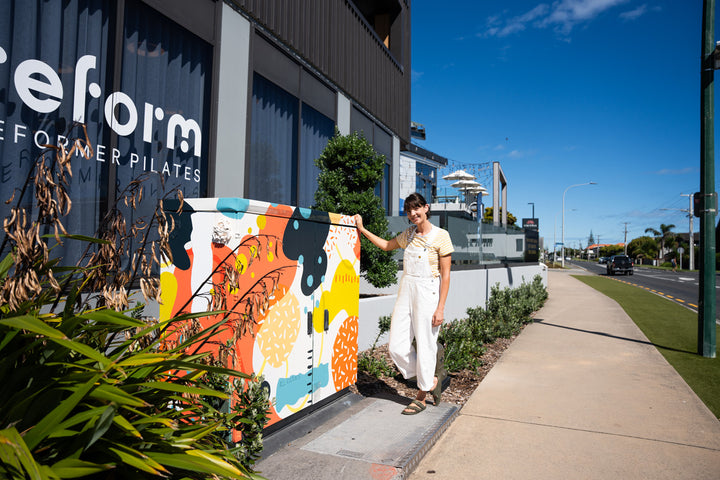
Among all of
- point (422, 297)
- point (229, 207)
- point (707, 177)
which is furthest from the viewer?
point (707, 177)

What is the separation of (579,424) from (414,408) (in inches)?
61.6

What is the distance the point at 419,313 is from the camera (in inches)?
166

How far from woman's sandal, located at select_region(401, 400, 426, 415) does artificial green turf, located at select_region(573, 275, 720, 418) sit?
3.08 meters

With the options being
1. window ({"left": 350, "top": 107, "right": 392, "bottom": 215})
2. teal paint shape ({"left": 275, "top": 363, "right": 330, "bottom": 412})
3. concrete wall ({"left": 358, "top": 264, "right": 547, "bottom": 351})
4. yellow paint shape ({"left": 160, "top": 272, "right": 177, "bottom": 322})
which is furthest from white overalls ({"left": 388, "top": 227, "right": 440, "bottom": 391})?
window ({"left": 350, "top": 107, "right": 392, "bottom": 215})

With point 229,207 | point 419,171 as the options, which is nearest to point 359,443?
point 229,207

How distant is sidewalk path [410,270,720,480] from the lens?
11.2ft

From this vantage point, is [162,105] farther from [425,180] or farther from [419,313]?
[425,180]

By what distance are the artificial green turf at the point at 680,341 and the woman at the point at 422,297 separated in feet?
10.2

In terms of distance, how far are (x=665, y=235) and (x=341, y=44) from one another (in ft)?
424

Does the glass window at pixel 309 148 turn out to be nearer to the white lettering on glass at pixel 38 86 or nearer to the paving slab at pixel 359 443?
the white lettering on glass at pixel 38 86

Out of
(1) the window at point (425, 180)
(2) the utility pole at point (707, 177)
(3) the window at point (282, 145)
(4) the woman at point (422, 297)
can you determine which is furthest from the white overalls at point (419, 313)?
(1) the window at point (425, 180)

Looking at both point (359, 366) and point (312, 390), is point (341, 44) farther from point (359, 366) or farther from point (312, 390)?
point (312, 390)

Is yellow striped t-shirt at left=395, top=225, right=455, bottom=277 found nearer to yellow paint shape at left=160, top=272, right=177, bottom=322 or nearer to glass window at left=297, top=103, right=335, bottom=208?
yellow paint shape at left=160, top=272, right=177, bottom=322

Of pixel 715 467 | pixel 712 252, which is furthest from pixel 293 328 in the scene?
pixel 712 252
